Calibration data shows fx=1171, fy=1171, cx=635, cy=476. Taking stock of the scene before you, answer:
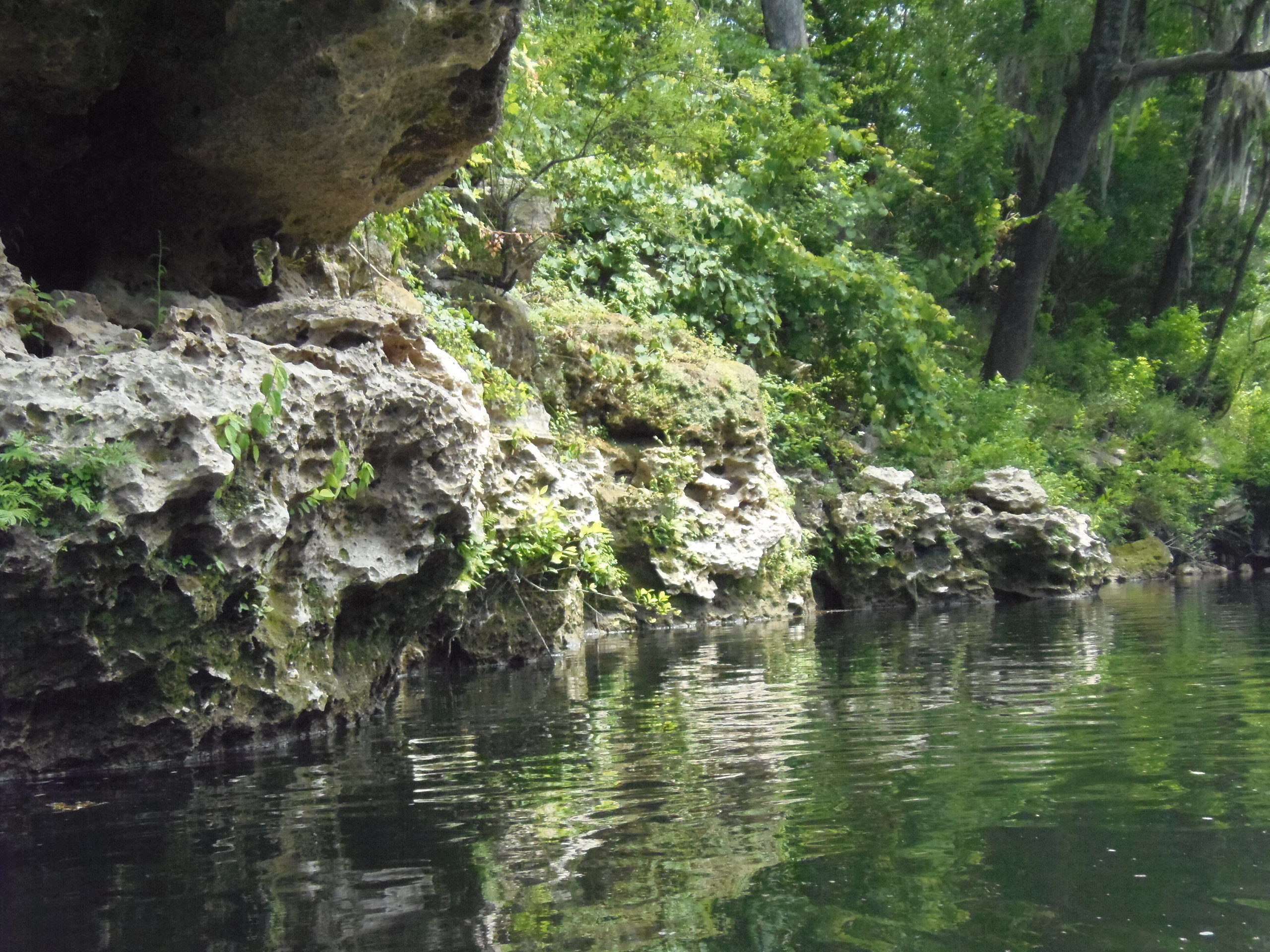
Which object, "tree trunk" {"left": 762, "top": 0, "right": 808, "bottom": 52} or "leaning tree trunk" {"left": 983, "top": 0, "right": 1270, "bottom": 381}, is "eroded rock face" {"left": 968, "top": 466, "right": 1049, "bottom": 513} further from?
"tree trunk" {"left": 762, "top": 0, "right": 808, "bottom": 52}

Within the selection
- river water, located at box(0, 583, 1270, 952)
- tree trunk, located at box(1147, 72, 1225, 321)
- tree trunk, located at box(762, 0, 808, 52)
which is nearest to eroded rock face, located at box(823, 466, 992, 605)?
river water, located at box(0, 583, 1270, 952)

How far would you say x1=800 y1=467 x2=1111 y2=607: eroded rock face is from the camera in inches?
639

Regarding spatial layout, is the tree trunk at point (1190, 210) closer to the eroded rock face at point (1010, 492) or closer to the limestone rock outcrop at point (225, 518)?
the eroded rock face at point (1010, 492)

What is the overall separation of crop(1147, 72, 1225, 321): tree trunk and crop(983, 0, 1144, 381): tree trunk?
3.04 m

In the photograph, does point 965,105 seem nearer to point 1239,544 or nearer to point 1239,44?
point 1239,44

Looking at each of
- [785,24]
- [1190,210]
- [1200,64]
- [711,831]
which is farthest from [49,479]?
[1190,210]

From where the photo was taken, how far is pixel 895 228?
2395cm

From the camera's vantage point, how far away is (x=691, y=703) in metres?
6.89

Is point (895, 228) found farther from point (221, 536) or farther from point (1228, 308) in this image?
point (221, 536)

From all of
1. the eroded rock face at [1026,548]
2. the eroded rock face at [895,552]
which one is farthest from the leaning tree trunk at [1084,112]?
the eroded rock face at [895,552]

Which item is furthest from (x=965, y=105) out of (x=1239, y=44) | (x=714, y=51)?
(x=714, y=51)

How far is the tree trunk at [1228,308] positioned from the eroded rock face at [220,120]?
77.6ft

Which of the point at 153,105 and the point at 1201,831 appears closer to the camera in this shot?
the point at 1201,831

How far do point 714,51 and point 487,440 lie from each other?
13.1 m
